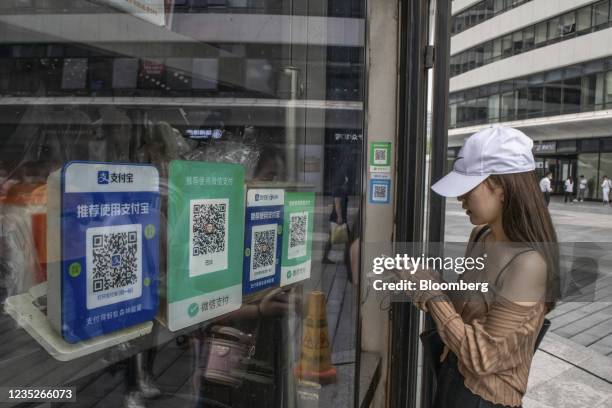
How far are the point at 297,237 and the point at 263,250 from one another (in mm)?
229

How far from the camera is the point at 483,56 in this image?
2.20 metres

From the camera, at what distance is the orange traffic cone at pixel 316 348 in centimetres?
207

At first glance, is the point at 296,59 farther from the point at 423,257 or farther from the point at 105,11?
the point at 423,257

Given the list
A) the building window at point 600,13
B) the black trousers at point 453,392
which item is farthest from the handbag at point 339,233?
the building window at point 600,13

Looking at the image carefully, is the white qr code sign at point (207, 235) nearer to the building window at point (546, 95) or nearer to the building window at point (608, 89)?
the building window at point (546, 95)

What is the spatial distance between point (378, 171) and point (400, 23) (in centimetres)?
84

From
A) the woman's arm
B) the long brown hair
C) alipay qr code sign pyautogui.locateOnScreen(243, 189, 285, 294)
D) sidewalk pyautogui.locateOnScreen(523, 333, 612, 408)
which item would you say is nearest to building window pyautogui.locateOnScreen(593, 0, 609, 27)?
the long brown hair

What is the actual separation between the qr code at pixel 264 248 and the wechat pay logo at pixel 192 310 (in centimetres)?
33

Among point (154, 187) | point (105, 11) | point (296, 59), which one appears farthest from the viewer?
point (296, 59)

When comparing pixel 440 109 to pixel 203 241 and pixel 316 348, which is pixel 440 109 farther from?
pixel 203 241

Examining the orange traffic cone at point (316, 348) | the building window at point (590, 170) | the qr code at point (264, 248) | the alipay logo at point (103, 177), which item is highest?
the building window at point (590, 170)

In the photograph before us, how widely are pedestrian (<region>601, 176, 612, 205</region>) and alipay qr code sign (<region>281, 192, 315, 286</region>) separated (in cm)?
124

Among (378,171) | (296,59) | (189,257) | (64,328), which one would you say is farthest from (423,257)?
(64,328)

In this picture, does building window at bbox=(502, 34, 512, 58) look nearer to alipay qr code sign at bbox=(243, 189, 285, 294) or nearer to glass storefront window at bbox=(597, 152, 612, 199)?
glass storefront window at bbox=(597, 152, 612, 199)
